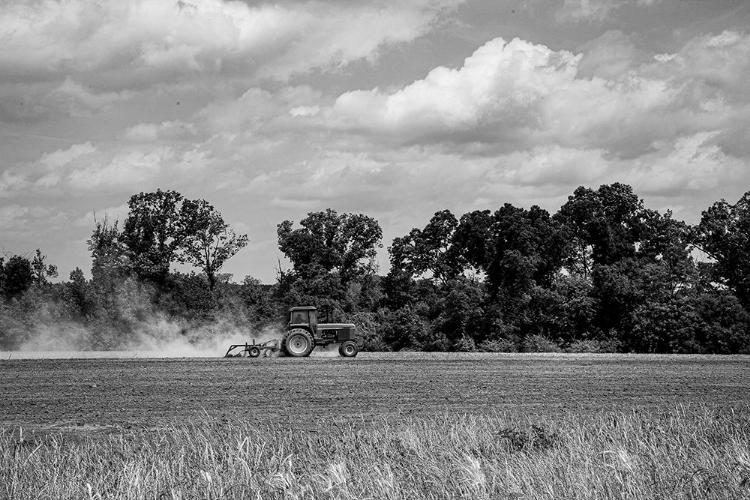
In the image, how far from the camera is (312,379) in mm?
27875

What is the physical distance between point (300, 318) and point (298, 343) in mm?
1313

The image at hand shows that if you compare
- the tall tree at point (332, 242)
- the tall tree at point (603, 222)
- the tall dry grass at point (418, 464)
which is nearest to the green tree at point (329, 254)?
the tall tree at point (332, 242)

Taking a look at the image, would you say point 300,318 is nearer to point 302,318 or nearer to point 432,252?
point 302,318

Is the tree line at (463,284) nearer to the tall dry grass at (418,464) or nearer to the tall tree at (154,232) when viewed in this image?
the tall tree at (154,232)

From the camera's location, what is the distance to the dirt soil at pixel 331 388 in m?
19.7

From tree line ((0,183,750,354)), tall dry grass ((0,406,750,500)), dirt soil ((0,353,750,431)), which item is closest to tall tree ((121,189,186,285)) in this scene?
tree line ((0,183,750,354))

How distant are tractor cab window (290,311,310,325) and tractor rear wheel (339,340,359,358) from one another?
6.80 ft

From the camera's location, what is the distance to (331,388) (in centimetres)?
2497

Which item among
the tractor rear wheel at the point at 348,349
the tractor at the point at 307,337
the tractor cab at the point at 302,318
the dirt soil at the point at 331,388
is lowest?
the dirt soil at the point at 331,388

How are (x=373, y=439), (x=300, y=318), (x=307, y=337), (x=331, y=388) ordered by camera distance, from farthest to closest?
(x=300, y=318) → (x=307, y=337) → (x=331, y=388) → (x=373, y=439)

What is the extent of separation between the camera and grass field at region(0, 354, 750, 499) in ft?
33.6

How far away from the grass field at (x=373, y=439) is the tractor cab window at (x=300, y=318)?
11.2 metres

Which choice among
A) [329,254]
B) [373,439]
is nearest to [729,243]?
[329,254]

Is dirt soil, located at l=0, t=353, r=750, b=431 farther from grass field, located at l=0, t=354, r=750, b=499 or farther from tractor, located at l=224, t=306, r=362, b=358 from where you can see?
tractor, located at l=224, t=306, r=362, b=358
